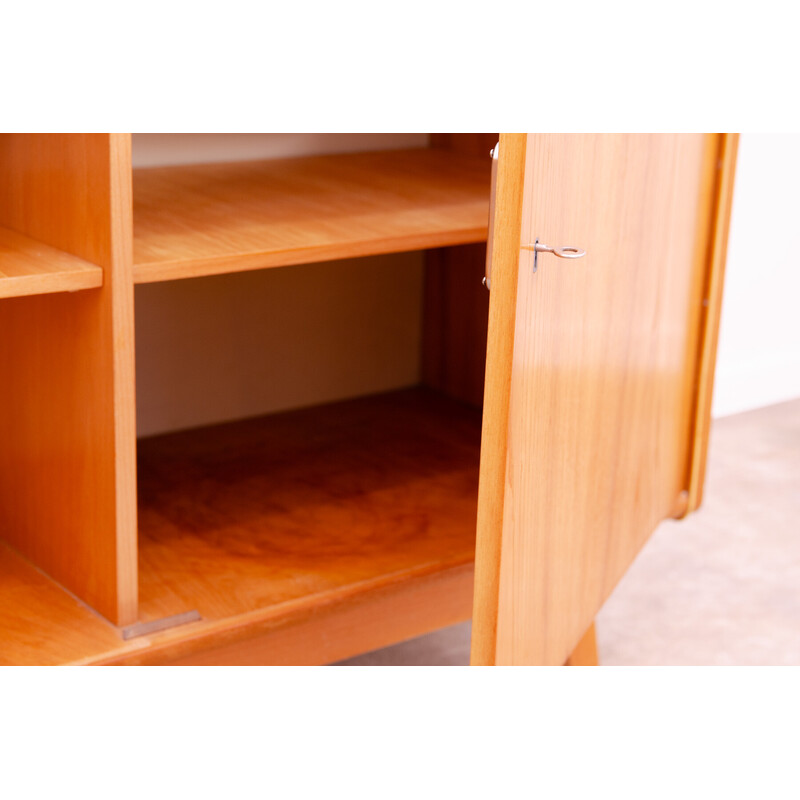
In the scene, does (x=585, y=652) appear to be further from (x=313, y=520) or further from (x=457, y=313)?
(x=457, y=313)

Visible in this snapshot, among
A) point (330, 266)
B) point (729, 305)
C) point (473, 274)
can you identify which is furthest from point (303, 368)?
point (729, 305)

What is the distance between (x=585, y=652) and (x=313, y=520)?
412 mm

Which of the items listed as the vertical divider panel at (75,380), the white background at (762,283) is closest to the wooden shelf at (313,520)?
the vertical divider panel at (75,380)

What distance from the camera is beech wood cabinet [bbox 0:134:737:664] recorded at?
43.9 inches

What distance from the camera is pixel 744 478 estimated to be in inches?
98.1

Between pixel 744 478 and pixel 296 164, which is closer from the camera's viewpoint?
pixel 296 164

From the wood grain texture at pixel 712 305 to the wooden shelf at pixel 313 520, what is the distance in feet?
1.16

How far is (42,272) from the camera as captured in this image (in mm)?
1175

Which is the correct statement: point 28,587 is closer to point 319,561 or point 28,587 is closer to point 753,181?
point 319,561

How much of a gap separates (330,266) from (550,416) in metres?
0.96

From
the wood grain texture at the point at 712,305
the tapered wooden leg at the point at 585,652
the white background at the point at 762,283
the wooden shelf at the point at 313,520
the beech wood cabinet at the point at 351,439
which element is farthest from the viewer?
the white background at the point at 762,283

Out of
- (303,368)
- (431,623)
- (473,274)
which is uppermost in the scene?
(473,274)

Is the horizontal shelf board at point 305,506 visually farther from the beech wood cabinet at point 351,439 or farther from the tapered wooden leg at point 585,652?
the tapered wooden leg at point 585,652

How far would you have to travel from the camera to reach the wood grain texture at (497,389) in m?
0.99
